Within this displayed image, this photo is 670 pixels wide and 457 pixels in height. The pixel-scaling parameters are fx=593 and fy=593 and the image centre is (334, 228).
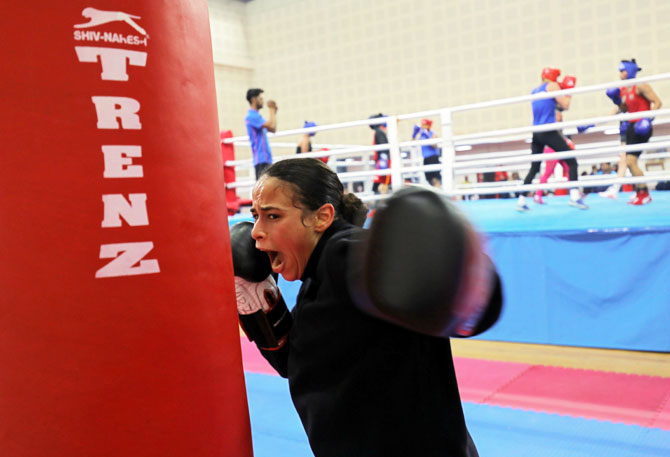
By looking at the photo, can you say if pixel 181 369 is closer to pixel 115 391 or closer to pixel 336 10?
pixel 115 391

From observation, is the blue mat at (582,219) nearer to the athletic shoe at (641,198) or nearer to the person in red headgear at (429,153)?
the athletic shoe at (641,198)

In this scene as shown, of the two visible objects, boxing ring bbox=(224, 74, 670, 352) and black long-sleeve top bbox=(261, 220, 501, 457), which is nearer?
black long-sleeve top bbox=(261, 220, 501, 457)

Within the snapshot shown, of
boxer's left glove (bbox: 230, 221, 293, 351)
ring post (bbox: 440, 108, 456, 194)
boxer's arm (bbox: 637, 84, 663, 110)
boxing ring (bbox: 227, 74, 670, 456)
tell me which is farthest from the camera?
boxer's arm (bbox: 637, 84, 663, 110)

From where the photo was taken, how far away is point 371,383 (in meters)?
1.07

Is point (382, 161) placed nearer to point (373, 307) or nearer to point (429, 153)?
point (429, 153)

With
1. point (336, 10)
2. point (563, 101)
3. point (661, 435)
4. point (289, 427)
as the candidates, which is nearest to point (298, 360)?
point (289, 427)

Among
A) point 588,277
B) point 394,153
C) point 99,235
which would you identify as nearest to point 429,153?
point 394,153

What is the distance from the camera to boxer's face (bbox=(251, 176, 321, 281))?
119cm

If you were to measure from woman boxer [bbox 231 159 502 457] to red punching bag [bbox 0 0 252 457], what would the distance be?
205mm

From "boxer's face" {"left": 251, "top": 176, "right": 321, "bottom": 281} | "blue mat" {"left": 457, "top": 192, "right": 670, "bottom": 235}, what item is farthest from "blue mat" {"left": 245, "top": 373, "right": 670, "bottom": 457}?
"boxer's face" {"left": 251, "top": 176, "right": 321, "bottom": 281}

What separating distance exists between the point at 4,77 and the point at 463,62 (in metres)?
11.9

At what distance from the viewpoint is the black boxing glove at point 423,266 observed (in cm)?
77

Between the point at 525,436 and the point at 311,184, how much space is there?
1.55 m

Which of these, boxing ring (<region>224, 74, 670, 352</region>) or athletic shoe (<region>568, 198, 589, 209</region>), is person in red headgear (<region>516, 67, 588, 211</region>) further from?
boxing ring (<region>224, 74, 670, 352</region>)
